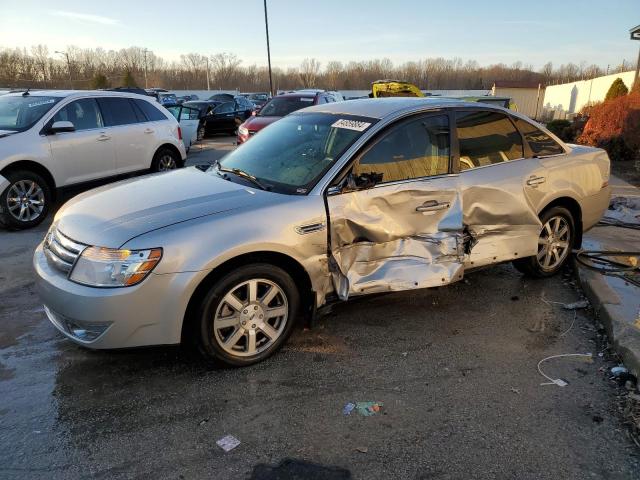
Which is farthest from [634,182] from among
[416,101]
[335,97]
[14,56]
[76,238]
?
[14,56]

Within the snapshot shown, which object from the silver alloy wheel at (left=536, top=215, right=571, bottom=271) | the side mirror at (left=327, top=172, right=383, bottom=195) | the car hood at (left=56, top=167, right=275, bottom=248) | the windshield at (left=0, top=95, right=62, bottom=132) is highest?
the windshield at (left=0, top=95, right=62, bottom=132)

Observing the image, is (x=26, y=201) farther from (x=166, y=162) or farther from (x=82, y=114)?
(x=166, y=162)

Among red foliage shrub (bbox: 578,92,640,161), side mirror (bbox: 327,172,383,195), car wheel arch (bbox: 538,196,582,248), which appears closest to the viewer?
side mirror (bbox: 327,172,383,195)

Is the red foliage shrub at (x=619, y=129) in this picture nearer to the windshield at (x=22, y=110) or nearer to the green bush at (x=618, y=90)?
the green bush at (x=618, y=90)

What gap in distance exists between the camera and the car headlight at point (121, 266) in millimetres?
3012

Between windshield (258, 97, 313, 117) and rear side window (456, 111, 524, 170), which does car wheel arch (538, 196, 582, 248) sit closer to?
rear side window (456, 111, 524, 170)

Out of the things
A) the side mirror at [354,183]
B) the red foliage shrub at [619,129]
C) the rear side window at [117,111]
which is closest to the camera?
the side mirror at [354,183]

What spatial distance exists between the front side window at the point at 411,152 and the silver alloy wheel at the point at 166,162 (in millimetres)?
6005

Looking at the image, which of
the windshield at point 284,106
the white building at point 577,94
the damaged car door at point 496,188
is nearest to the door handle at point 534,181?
the damaged car door at point 496,188

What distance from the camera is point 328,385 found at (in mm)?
3303

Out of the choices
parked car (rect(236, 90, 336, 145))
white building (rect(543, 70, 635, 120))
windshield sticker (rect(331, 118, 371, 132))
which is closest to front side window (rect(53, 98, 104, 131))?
parked car (rect(236, 90, 336, 145))

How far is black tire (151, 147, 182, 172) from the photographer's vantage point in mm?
8789

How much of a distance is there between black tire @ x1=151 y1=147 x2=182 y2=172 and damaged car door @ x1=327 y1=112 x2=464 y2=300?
19.1ft

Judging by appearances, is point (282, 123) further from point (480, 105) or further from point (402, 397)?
point (402, 397)
